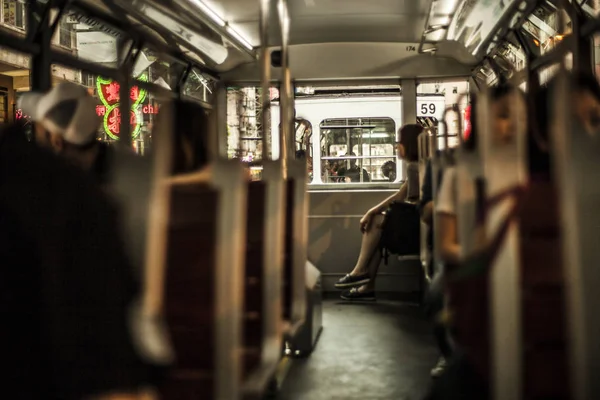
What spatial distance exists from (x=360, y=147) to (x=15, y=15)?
3.71 metres

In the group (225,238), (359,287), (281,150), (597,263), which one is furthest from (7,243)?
(359,287)

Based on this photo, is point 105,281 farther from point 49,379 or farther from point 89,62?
point 89,62

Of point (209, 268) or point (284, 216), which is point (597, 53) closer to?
point (284, 216)

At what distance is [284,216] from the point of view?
3.56m

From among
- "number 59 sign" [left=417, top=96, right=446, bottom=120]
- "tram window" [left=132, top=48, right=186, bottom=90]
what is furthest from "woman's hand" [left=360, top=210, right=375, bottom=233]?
"tram window" [left=132, top=48, right=186, bottom=90]

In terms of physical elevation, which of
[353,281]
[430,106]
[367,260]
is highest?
[430,106]

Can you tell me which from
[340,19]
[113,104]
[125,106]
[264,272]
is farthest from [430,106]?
[264,272]

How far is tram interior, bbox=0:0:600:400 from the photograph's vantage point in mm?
1157

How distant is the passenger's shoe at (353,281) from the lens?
6.55m

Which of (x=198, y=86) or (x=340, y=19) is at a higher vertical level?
(x=340, y=19)

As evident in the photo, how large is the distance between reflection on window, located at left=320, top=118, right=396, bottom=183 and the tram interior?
2 centimetres

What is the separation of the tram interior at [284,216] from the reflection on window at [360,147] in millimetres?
24

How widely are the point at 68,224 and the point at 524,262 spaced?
47.4 inches

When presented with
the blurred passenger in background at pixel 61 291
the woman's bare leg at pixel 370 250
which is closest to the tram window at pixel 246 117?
the woman's bare leg at pixel 370 250
